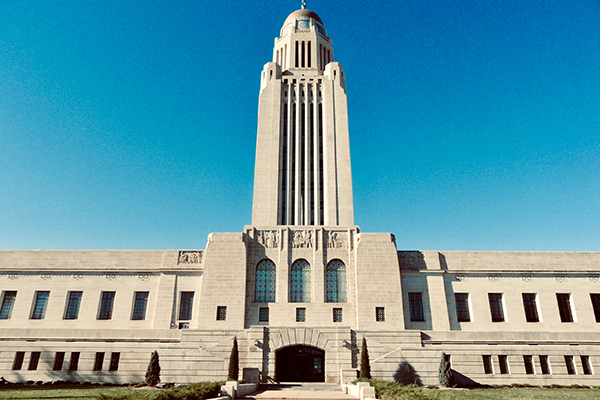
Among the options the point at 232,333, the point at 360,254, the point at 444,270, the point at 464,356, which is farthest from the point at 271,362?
the point at 444,270

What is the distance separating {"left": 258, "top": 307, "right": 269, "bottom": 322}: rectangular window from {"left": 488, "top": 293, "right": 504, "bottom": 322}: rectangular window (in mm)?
20919

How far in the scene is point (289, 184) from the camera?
46812 millimetres

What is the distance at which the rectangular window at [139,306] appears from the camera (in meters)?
38.3

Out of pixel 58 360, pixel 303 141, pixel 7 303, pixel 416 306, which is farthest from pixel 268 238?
pixel 7 303

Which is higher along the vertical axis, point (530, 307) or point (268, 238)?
point (268, 238)

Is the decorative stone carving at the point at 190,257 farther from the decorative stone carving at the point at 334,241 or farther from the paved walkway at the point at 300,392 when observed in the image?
the paved walkway at the point at 300,392

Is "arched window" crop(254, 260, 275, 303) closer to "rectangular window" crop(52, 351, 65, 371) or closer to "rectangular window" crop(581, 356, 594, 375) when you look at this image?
"rectangular window" crop(52, 351, 65, 371)

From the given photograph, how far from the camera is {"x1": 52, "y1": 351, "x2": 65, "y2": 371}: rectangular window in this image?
33.3 meters

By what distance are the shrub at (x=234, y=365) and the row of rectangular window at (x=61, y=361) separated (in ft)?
33.2

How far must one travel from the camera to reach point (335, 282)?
127 feet

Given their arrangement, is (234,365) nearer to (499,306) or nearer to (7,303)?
(7,303)

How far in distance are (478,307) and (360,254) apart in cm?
1205

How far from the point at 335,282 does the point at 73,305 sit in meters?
24.8

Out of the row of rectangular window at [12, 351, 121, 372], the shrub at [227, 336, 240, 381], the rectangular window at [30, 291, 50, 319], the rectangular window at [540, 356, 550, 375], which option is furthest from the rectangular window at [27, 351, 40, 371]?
the rectangular window at [540, 356, 550, 375]
